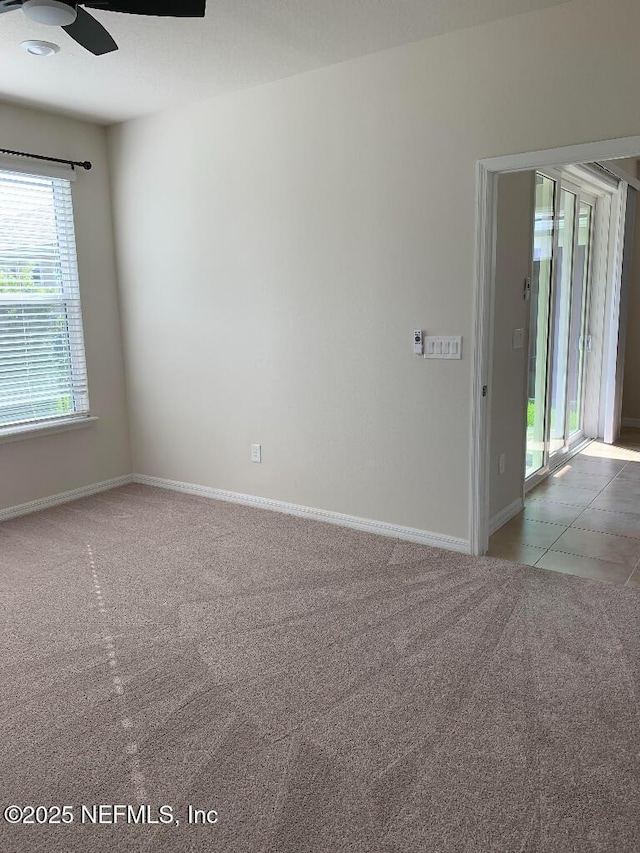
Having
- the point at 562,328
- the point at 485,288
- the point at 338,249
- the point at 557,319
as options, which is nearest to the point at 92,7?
the point at 338,249

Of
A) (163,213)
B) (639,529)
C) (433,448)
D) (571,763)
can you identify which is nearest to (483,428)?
(433,448)

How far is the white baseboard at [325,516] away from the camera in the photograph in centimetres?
368

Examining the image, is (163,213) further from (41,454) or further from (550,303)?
(550,303)

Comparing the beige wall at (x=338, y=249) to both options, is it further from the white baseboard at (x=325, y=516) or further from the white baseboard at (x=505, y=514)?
the white baseboard at (x=505, y=514)

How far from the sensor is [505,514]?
4.11m

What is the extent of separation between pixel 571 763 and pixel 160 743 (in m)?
1.29

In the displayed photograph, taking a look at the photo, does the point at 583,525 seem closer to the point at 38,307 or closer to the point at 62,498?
the point at 62,498

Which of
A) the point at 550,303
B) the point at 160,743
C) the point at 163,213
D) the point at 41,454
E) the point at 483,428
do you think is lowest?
the point at 160,743

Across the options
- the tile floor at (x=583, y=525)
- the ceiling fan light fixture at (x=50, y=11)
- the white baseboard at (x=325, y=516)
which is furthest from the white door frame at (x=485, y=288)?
the ceiling fan light fixture at (x=50, y=11)

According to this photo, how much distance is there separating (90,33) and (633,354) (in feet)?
20.0

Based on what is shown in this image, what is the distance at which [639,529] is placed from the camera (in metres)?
3.93

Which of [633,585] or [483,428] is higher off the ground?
[483,428]

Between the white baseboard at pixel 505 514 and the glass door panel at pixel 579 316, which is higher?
the glass door panel at pixel 579 316

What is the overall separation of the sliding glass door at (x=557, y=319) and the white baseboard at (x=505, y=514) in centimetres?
58
